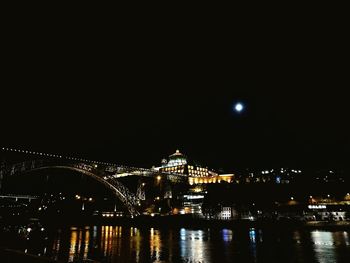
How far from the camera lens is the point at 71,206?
7938cm

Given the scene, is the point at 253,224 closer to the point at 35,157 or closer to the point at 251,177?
the point at 35,157

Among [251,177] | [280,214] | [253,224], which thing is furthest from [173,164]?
[253,224]

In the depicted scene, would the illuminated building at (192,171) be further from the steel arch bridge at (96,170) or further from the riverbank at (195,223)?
the riverbank at (195,223)

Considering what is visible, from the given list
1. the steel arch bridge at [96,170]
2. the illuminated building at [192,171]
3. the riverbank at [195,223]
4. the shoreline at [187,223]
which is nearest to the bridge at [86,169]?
the steel arch bridge at [96,170]

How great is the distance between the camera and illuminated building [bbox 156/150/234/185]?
334 feet

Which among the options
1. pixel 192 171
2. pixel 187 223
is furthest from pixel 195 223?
pixel 192 171

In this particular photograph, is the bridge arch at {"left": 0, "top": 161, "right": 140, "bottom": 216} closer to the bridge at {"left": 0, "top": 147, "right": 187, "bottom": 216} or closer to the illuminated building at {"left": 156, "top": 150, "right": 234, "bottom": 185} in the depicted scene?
the bridge at {"left": 0, "top": 147, "right": 187, "bottom": 216}

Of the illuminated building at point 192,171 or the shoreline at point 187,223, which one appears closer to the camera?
the shoreline at point 187,223

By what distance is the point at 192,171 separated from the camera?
385 feet

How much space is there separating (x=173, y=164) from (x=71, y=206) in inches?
2380

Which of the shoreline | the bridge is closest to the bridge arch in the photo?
the bridge

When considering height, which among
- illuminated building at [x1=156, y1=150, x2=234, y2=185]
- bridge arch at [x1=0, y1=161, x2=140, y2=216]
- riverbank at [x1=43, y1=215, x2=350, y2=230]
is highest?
illuminated building at [x1=156, y1=150, x2=234, y2=185]

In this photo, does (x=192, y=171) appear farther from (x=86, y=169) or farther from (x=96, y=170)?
(x=86, y=169)

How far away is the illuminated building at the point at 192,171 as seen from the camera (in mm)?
101750
